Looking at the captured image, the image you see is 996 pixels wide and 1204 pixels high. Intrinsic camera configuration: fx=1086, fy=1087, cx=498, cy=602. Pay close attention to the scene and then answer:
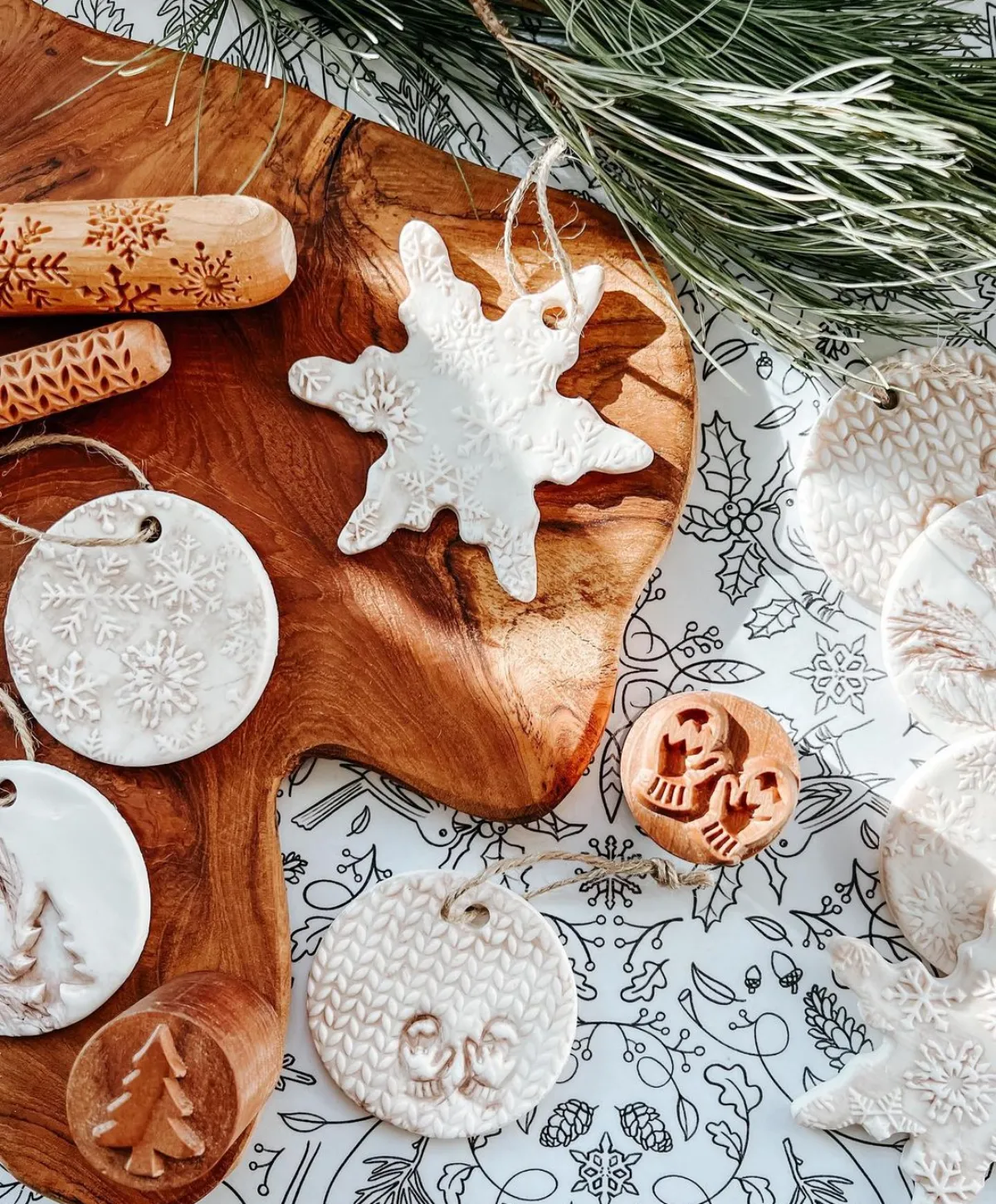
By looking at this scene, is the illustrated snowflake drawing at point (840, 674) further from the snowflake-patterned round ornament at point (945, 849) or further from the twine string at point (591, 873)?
the twine string at point (591, 873)

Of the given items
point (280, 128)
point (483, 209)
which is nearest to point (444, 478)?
point (483, 209)

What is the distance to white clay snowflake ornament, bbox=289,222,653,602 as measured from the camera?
→ 94cm

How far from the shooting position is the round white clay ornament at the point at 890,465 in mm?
990

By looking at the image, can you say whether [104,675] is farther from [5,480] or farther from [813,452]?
[813,452]

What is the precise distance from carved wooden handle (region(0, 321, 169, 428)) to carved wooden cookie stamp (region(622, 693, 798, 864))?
1.77ft

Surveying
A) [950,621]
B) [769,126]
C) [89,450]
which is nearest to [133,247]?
[89,450]

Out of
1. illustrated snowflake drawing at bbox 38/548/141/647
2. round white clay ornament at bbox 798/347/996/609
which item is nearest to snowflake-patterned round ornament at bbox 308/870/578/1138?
illustrated snowflake drawing at bbox 38/548/141/647

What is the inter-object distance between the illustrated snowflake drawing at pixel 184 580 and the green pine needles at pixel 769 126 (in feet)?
1.51

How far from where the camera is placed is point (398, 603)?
96cm

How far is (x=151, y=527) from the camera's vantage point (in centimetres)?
94

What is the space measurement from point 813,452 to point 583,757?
35 centimetres

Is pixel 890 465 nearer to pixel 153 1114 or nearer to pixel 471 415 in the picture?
pixel 471 415

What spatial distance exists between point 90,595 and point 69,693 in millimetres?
85

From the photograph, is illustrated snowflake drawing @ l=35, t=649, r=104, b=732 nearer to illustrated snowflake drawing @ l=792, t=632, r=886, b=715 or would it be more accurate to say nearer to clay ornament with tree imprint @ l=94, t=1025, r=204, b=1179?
clay ornament with tree imprint @ l=94, t=1025, r=204, b=1179
